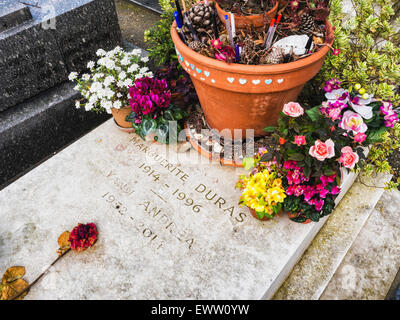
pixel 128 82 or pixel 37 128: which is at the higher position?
pixel 128 82

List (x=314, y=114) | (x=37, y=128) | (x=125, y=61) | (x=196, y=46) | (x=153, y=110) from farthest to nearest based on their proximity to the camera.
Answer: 1. (x=37, y=128)
2. (x=125, y=61)
3. (x=153, y=110)
4. (x=196, y=46)
5. (x=314, y=114)

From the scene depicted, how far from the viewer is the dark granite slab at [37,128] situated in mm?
2471

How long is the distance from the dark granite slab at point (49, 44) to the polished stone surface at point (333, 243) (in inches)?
102

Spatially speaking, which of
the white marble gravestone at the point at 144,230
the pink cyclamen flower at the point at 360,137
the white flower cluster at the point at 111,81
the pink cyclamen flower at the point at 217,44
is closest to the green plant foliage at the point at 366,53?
the pink cyclamen flower at the point at 360,137

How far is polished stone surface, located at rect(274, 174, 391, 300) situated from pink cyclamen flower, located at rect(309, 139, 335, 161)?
34.2 inches

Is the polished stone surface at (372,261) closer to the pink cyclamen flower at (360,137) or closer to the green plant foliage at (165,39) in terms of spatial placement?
the pink cyclamen flower at (360,137)

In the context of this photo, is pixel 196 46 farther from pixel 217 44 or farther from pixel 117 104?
pixel 117 104

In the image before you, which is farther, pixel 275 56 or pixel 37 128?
pixel 37 128

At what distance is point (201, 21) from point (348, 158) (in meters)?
1.30

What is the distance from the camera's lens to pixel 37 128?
8.44 feet

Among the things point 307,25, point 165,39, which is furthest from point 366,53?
point 165,39

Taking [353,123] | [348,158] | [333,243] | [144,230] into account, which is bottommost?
[333,243]

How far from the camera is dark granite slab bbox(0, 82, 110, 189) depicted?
8.11 feet
